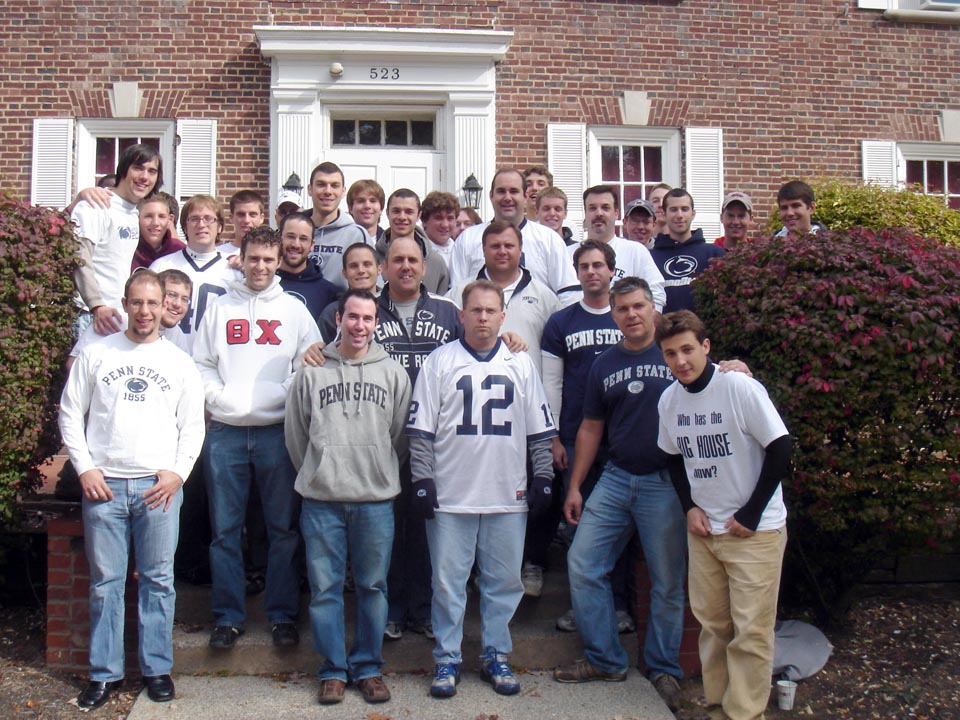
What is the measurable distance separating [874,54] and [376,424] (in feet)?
28.2

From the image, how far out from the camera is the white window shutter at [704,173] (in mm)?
10062

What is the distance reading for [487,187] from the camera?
9633 mm

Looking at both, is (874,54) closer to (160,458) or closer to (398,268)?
(398,268)

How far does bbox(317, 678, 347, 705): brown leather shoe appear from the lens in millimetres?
4262

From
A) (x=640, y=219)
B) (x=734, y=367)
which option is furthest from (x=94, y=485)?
(x=640, y=219)

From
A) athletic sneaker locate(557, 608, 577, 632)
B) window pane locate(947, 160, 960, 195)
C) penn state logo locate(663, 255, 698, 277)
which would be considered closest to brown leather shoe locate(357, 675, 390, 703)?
athletic sneaker locate(557, 608, 577, 632)

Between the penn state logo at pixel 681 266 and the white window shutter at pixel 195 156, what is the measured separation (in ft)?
17.2

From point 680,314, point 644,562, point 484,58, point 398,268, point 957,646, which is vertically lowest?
point 957,646

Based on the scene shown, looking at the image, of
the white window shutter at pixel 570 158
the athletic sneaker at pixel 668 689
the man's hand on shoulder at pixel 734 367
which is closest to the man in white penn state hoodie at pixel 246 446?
the athletic sneaker at pixel 668 689

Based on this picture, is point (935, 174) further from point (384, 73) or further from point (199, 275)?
point (199, 275)

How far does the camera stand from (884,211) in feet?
29.2

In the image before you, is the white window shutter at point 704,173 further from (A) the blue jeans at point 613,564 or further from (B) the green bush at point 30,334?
(B) the green bush at point 30,334

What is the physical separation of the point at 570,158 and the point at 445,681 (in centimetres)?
670

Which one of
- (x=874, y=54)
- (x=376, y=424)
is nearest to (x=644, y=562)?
(x=376, y=424)
